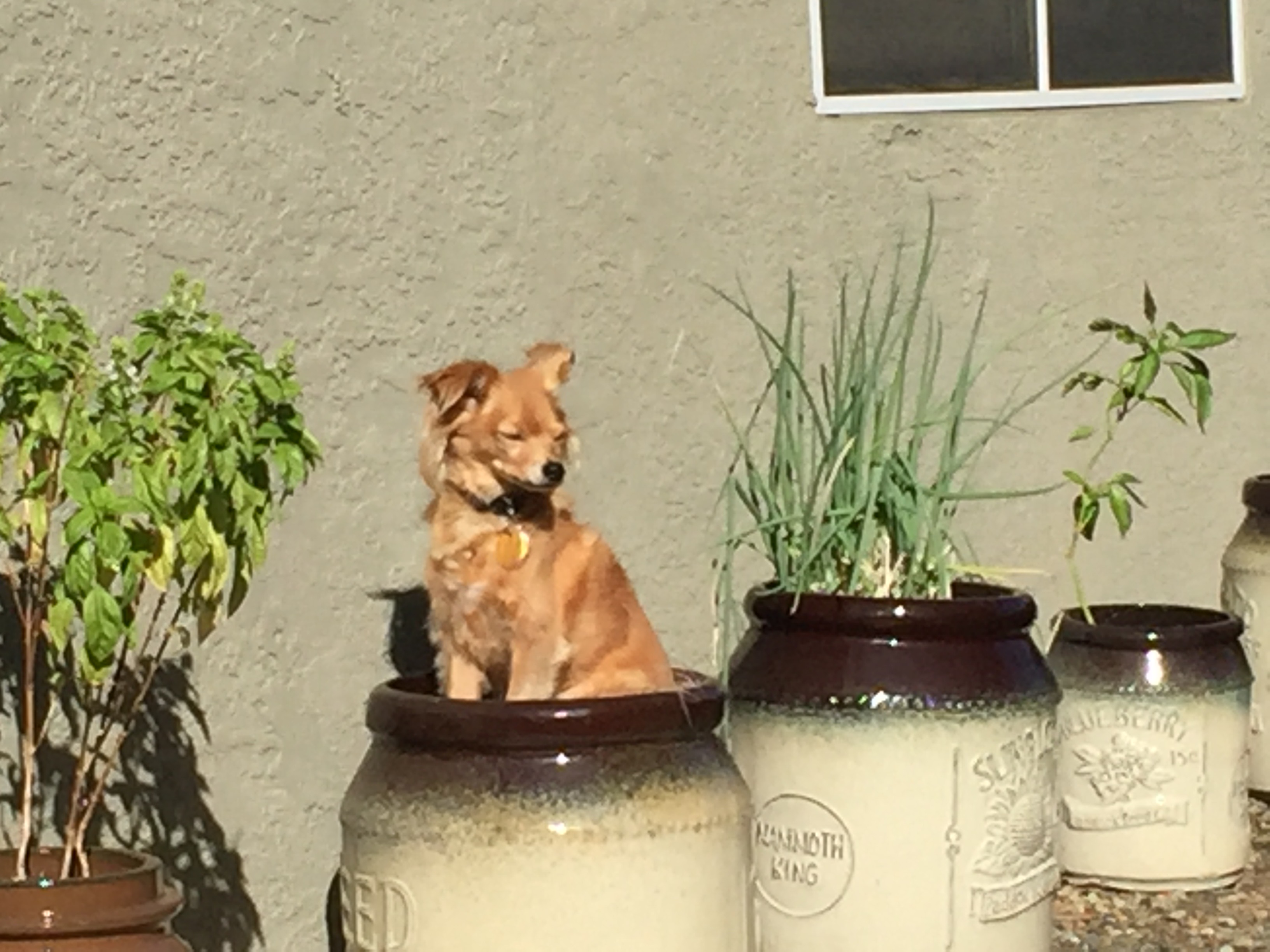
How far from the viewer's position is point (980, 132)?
3.87 metres

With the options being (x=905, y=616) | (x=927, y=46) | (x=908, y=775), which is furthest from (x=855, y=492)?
(x=927, y=46)

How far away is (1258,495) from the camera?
12.3ft

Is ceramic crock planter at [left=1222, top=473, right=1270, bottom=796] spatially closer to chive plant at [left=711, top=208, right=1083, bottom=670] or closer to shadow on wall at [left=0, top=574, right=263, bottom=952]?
chive plant at [left=711, top=208, right=1083, bottom=670]

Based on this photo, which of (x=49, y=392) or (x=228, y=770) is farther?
(x=228, y=770)

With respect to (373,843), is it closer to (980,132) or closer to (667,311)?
(667,311)

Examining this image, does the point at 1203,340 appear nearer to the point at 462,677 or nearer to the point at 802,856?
the point at 802,856

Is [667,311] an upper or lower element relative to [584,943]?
upper

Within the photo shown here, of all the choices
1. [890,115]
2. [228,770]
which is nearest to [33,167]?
[228,770]

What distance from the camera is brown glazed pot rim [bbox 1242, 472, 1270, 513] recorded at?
372 centimetres

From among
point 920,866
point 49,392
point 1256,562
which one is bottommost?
point 920,866

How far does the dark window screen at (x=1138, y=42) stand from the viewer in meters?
4.07

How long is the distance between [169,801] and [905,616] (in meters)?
0.93

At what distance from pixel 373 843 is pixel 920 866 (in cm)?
72

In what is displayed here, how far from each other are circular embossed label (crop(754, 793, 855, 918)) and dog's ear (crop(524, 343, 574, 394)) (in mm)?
581
